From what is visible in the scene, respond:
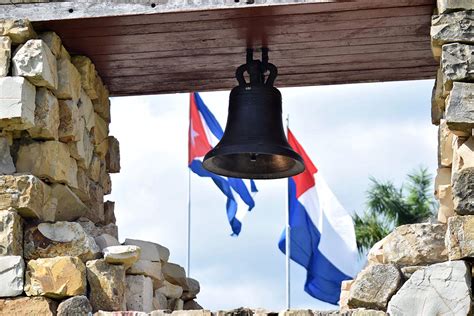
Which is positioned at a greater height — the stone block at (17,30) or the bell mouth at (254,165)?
the stone block at (17,30)

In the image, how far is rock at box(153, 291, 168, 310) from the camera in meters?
7.66

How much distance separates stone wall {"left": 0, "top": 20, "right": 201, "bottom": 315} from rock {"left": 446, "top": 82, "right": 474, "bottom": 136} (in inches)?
70.2

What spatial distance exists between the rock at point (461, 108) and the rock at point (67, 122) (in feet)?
6.73

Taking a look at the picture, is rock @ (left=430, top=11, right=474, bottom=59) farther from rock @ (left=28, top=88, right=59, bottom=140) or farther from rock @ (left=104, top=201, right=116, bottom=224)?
rock @ (left=104, top=201, right=116, bottom=224)

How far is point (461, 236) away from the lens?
6594 millimetres

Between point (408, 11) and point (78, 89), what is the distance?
6.13ft

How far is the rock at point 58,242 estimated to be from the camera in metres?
7.06

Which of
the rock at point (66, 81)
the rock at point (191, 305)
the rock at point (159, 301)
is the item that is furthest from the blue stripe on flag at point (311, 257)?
the rock at point (66, 81)

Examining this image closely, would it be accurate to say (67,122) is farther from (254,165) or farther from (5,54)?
(254,165)

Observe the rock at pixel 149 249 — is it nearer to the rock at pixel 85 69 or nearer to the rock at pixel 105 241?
the rock at pixel 105 241

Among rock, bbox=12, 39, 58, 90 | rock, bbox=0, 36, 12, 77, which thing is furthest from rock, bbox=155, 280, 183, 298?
rock, bbox=0, 36, 12, 77

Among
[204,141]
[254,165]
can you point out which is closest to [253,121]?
[254,165]

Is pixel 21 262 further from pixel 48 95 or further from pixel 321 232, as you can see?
pixel 321 232

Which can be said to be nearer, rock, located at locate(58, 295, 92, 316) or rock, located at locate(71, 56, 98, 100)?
rock, located at locate(58, 295, 92, 316)
